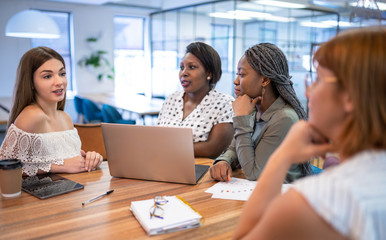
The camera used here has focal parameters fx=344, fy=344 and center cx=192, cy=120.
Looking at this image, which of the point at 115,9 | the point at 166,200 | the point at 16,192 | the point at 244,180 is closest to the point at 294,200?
the point at 166,200

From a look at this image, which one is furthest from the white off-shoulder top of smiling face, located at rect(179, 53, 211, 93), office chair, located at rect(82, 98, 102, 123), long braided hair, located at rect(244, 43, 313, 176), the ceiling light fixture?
the ceiling light fixture

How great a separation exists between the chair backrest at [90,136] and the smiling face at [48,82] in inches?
29.0

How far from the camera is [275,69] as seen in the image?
1.79 m

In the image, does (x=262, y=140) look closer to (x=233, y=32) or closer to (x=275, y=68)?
(x=275, y=68)

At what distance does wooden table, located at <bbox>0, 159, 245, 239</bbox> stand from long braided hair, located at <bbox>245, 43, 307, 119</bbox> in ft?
1.93

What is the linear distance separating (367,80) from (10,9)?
843 centimetres

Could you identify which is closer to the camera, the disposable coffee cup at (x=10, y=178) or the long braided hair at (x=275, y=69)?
the disposable coffee cup at (x=10, y=178)

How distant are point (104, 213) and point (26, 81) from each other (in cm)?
97

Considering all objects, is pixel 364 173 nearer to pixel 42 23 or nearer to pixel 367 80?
pixel 367 80

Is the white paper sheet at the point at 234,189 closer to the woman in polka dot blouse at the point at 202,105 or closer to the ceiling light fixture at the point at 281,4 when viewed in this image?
the woman in polka dot blouse at the point at 202,105

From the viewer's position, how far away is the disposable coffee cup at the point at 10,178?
1.42m

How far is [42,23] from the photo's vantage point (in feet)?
15.8

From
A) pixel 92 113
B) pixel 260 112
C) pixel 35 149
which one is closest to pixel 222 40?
pixel 92 113

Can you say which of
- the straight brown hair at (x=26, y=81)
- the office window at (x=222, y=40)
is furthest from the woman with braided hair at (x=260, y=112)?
the office window at (x=222, y=40)
